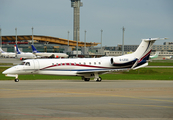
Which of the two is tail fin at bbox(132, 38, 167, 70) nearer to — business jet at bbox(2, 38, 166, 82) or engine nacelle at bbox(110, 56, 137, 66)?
business jet at bbox(2, 38, 166, 82)

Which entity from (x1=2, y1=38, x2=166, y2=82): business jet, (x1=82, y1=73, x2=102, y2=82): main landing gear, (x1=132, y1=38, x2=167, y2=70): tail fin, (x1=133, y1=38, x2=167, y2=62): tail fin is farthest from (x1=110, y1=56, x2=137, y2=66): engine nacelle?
(x1=82, y1=73, x2=102, y2=82): main landing gear

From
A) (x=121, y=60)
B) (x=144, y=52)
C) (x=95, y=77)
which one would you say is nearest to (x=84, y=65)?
(x=95, y=77)

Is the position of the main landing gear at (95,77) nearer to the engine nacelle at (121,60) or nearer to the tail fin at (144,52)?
the engine nacelle at (121,60)

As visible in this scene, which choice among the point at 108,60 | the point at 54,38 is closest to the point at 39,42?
the point at 54,38

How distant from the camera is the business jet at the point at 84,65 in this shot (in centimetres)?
3303

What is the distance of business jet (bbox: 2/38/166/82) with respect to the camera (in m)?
33.0

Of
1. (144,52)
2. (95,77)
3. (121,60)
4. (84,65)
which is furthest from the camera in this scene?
(144,52)

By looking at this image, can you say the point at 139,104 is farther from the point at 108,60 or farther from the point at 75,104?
the point at 108,60

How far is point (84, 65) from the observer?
35.1 metres

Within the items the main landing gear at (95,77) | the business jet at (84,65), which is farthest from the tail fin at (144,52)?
the main landing gear at (95,77)

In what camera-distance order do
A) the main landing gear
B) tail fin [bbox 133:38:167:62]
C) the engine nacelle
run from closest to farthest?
1. the main landing gear
2. the engine nacelle
3. tail fin [bbox 133:38:167:62]

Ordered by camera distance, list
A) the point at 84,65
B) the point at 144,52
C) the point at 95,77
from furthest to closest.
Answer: the point at 144,52 < the point at 95,77 < the point at 84,65

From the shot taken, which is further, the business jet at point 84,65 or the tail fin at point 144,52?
the tail fin at point 144,52

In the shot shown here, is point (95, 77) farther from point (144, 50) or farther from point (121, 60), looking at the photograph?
point (144, 50)
